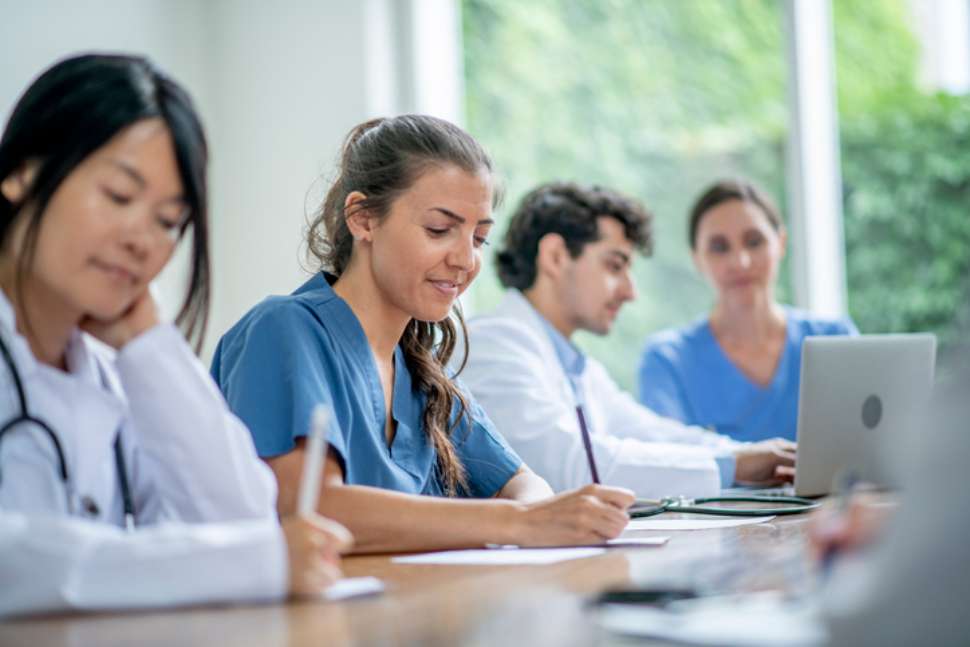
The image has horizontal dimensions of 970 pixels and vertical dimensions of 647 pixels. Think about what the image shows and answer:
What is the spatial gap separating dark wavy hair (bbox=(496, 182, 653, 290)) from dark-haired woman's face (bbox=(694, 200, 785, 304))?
459mm

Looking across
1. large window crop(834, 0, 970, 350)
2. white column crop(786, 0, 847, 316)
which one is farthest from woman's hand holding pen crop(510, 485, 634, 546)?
large window crop(834, 0, 970, 350)

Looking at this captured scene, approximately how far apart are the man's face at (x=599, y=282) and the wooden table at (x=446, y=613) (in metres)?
1.68

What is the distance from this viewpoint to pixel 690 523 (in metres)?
1.89

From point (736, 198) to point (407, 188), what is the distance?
1.89 metres

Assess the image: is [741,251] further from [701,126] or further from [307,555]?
[307,555]

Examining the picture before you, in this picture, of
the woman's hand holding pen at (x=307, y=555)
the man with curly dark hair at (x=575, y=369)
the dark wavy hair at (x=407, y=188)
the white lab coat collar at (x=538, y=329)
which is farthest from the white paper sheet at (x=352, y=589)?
the white lab coat collar at (x=538, y=329)

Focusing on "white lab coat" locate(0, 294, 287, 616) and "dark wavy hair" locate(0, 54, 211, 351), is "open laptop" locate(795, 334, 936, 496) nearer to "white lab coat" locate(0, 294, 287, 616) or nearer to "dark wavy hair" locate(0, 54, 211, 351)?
"white lab coat" locate(0, 294, 287, 616)

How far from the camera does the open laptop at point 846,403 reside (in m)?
2.31

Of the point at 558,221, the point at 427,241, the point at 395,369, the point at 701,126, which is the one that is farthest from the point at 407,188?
the point at 701,126

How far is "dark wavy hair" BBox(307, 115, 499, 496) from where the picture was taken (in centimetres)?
189

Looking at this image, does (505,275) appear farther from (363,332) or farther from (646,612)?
(646,612)

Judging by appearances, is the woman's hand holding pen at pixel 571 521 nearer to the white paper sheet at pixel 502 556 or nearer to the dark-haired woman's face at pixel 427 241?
the white paper sheet at pixel 502 556

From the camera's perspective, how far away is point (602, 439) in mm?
2537

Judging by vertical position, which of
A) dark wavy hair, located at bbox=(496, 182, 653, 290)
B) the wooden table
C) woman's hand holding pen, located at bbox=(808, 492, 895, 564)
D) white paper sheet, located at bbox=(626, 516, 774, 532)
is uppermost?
dark wavy hair, located at bbox=(496, 182, 653, 290)
